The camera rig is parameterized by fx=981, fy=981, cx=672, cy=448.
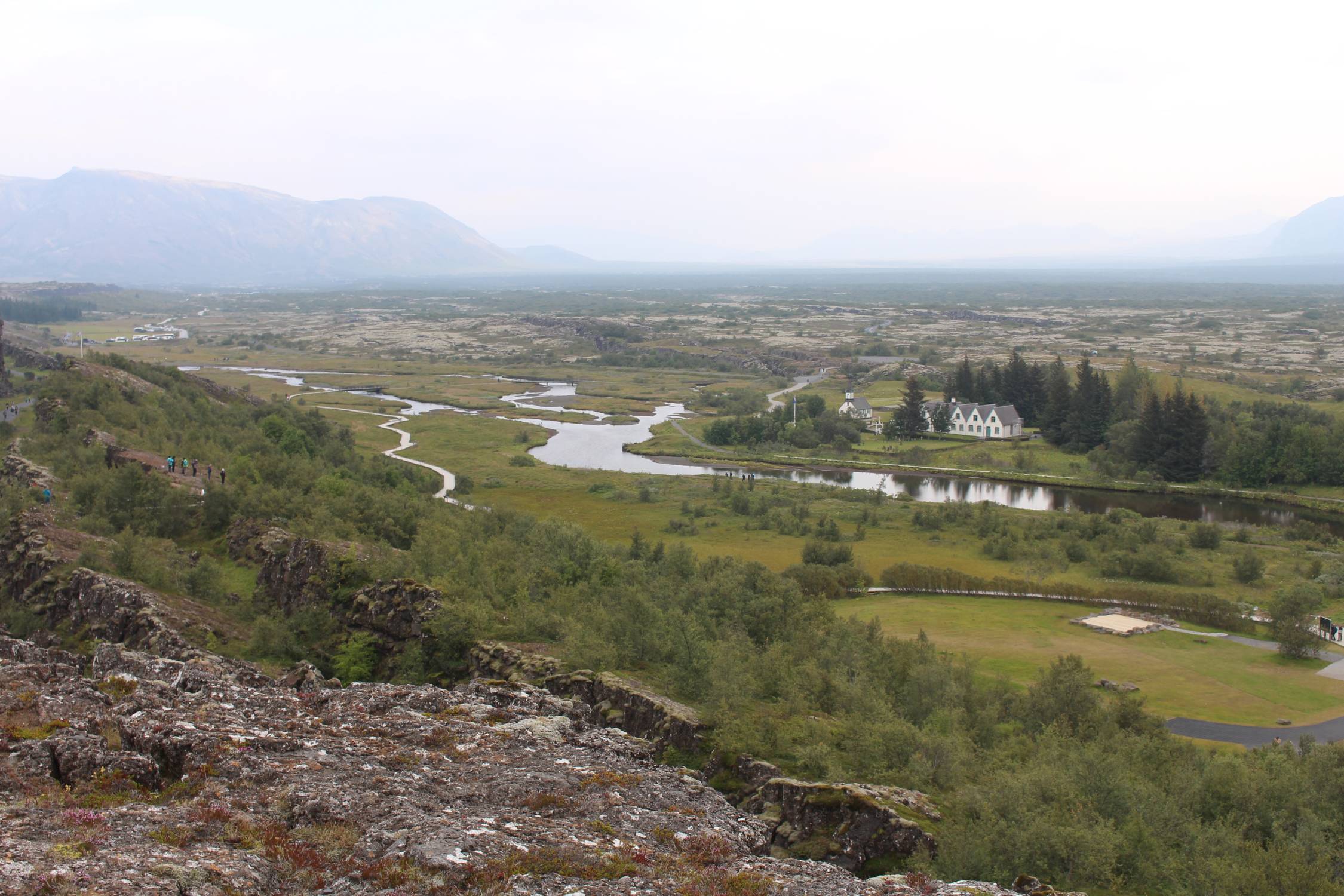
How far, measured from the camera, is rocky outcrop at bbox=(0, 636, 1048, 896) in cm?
1366

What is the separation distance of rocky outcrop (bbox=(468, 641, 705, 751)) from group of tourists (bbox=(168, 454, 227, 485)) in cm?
2409

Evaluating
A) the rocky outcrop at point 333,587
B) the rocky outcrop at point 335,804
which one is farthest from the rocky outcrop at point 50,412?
the rocky outcrop at point 335,804

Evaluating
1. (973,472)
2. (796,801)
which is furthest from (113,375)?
(973,472)

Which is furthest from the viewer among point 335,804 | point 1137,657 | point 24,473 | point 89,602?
point 1137,657

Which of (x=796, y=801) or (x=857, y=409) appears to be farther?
(x=857, y=409)

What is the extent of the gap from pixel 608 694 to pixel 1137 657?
30.7 metres

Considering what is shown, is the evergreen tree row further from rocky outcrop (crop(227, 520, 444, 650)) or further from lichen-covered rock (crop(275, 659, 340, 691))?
lichen-covered rock (crop(275, 659, 340, 691))

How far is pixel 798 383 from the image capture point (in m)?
166

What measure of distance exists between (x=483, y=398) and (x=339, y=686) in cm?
12283

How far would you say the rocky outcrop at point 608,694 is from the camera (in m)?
24.9

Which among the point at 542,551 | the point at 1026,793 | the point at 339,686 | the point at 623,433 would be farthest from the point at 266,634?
the point at 623,433

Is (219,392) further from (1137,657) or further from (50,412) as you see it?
(1137,657)

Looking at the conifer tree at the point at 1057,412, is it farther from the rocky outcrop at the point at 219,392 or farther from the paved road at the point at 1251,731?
the rocky outcrop at the point at 219,392

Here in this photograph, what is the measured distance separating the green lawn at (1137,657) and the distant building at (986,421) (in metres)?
63.2
